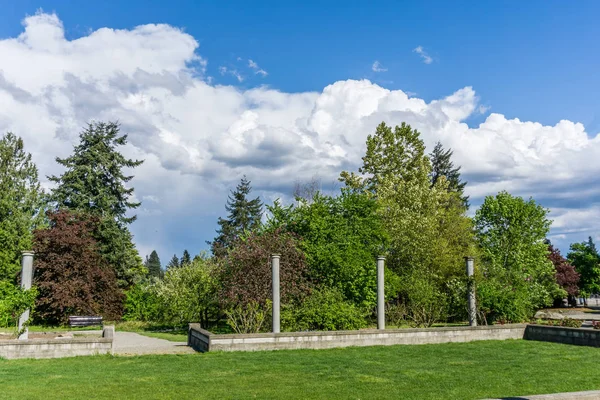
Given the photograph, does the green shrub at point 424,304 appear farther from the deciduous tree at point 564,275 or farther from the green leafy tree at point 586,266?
the green leafy tree at point 586,266

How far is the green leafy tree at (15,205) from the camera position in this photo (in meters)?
32.3

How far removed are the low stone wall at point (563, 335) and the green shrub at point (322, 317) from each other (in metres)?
5.75

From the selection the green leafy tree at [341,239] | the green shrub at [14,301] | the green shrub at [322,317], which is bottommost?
the green shrub at [322,317]

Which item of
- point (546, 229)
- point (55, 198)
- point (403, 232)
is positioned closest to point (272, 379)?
point (403, 232)

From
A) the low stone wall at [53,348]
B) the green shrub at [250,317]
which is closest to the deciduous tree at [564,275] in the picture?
the green shrub at [250,317]

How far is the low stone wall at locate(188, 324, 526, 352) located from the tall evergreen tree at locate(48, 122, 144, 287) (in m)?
20.5

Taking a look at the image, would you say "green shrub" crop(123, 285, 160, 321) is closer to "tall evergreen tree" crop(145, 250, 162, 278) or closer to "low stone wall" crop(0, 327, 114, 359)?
"low stone wall" crop(0, 327, 114, 359)

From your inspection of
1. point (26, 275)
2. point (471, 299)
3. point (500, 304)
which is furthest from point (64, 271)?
point (500, 304)

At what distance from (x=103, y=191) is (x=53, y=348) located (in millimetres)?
24003

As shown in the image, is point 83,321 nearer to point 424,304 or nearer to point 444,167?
point 424,304

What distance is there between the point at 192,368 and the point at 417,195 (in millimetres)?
21991

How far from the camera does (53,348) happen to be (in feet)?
42.4

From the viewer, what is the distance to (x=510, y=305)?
19.7 m

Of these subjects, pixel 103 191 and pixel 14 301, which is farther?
pixel 103 191
